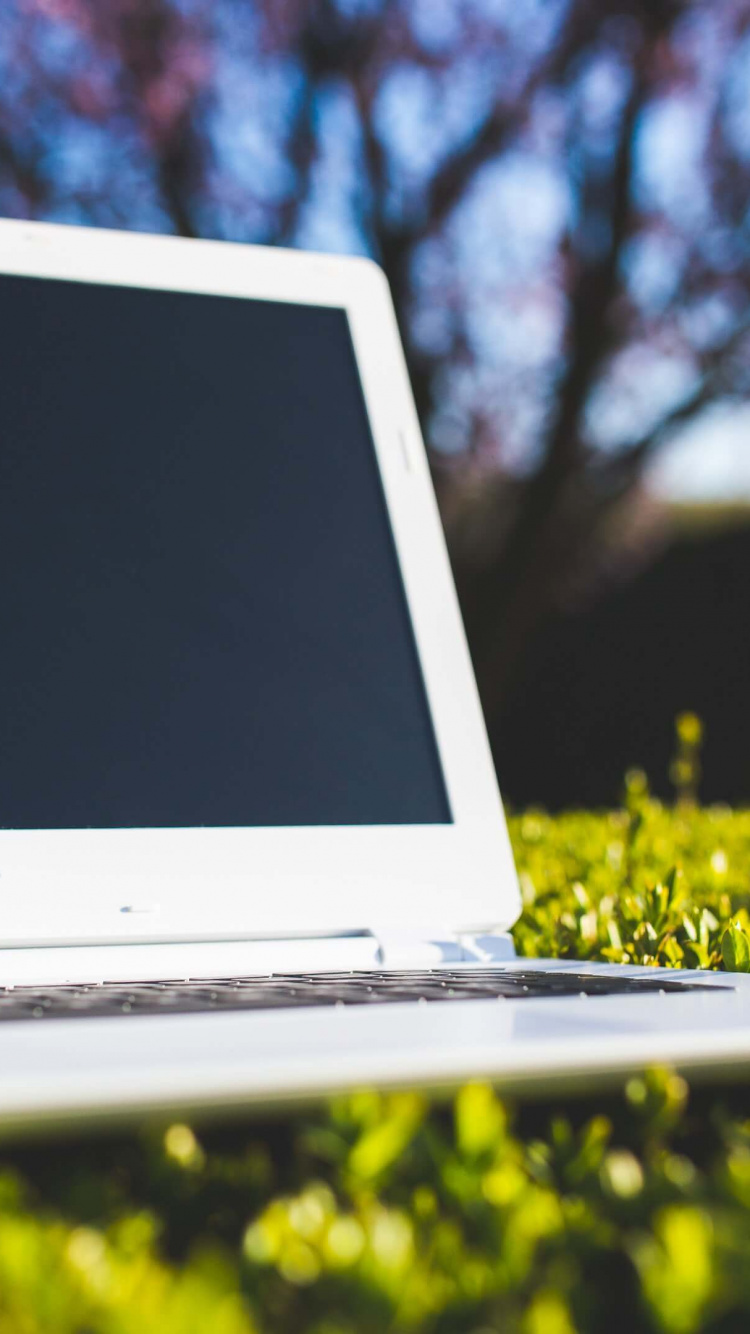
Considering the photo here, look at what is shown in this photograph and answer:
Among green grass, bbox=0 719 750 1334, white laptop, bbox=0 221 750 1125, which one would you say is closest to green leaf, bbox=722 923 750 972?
white laptop, bbox=0 221 750 1125

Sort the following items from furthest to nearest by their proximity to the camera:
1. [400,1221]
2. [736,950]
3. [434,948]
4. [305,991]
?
1. [434,948]
2. [736,950]
3. [305,991]
4. [400,1221]

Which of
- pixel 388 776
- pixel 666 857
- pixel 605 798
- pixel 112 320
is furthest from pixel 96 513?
pixel 605 798

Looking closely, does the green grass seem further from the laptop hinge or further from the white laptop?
the laptop hinge

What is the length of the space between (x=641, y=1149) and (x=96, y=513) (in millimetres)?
934

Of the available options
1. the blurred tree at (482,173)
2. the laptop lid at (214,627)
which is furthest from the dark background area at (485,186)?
the laptop lid at (214,627)

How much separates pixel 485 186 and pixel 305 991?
1092 cm

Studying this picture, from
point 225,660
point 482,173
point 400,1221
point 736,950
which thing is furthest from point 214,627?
point 482,173

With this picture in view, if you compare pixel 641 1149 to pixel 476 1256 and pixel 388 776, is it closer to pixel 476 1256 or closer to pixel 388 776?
pixel 476 1256

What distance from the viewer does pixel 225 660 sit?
4.83 feet

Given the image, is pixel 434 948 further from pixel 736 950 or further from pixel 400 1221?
pixel 400 1221

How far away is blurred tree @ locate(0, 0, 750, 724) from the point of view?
33.6 ft

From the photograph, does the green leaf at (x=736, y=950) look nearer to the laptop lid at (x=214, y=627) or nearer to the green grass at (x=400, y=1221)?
the laptop lid at (x=214, y=627)

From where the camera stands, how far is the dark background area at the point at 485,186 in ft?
33.7

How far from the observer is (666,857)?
92.4 inches
